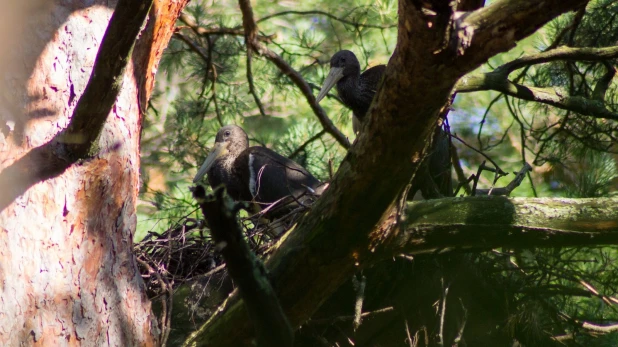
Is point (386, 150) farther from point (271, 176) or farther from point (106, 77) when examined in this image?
point (271, 176)

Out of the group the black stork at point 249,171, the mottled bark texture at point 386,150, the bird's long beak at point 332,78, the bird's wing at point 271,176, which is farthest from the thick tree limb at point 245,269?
the bird's long beak at point 332,78

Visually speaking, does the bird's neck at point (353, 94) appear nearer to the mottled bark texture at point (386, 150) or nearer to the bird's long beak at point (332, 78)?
the bird's long beak at point (332, 78)

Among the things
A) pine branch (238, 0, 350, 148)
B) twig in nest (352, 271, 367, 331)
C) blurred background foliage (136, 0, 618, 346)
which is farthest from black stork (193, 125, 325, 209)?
twig in nest (352, 271, 367, 331)

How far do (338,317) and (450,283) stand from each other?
1.84 ft

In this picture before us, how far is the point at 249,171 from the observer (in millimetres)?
5480

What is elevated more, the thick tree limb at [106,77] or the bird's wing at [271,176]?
the bird's wing at [271,176]

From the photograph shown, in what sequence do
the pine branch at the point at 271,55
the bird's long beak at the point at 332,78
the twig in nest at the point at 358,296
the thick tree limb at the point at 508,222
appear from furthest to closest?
the bird's long beak at the point at 332,78
the pine branch at the point at 271,55
the twig in nest at the point at 358,296
the thick tree limb at the point at 508,222

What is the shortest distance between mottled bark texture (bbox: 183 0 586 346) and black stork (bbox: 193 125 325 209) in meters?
2.22

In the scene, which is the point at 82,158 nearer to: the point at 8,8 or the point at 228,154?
the point at 8,8

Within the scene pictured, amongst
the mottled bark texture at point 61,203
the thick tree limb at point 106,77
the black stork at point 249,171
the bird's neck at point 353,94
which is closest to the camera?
the thick tree limb at point 106,77

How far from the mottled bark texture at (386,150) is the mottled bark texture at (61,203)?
1.12 ft

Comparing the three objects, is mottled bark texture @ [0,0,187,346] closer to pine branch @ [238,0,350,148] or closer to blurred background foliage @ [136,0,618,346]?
blurred background foliage @ [136,0,618,346]

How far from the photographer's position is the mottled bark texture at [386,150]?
1.80 m

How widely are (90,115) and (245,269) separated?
3.01ft
